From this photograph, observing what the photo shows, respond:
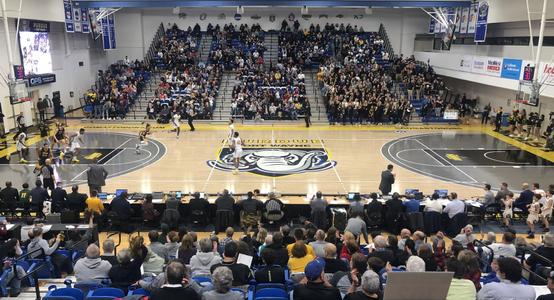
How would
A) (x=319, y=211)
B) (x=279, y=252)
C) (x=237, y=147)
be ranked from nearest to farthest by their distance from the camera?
(x=279, y=252) → (x=319, y=211) → (x=237, y=147)

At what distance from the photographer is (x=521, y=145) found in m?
24.3

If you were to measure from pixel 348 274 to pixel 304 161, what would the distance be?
13.9m

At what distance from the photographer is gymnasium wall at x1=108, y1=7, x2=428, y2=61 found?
41750 mm

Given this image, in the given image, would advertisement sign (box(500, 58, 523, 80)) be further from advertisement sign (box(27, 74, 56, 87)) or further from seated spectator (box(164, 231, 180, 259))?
advertisement sign (box(27, 74, 56, 87))

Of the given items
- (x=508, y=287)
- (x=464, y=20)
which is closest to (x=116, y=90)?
(x=464, y=20)

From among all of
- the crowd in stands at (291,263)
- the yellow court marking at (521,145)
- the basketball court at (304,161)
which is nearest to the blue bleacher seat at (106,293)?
the crowd in stands at (291,263)

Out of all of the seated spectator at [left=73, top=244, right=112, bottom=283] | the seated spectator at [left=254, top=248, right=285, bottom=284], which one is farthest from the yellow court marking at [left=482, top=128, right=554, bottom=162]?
the seated spectator at [left=73, top=244, right=112, bottom=283]

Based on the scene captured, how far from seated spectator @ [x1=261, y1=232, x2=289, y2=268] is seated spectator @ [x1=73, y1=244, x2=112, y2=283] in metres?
2.68

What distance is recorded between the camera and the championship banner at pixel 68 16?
A: 29.4m

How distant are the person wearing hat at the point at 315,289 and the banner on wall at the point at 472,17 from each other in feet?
92.8

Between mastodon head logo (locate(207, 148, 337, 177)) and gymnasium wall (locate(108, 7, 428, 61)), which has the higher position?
gymnasium wall (locate(108, 7, 428, 61))

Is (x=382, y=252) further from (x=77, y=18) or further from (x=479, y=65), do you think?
(x=77, y=18)

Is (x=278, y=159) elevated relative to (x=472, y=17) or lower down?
lower down

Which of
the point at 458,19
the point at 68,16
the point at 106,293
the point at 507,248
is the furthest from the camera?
the point at 458,19
